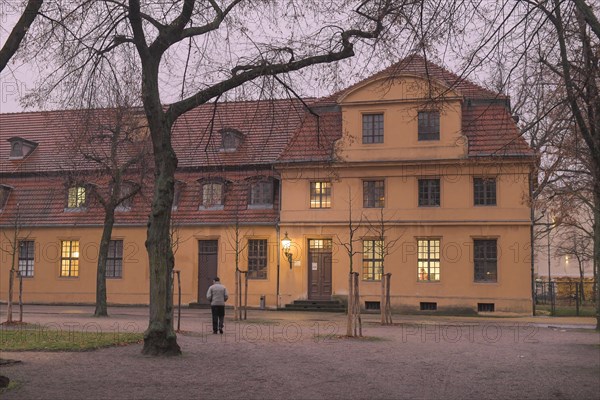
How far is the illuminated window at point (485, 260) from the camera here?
3275 centimetres

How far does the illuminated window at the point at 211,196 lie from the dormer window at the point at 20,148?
11.1 meters

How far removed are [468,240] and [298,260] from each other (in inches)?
313

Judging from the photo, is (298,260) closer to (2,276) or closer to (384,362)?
(2,276)

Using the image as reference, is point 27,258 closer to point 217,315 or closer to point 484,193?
point 217,315

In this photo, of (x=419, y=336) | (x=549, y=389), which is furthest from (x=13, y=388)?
(x=419, y=336)

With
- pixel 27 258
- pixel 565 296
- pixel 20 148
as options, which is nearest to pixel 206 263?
pixel 27 258

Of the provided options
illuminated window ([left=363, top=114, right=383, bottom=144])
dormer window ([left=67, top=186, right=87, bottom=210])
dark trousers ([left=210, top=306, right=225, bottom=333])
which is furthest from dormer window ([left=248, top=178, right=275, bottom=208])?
dark trousers ([left=210, top=306, right=225, bottom=333])

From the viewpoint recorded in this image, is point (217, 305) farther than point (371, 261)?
No

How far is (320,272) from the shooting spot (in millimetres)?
34812

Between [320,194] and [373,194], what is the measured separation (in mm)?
2537

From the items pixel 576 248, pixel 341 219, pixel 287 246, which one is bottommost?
pixel 287 246

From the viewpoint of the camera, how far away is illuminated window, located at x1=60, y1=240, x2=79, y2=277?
37844 millimetres

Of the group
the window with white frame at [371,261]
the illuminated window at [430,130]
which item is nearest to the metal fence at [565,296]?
the window with white frame at [371,261]

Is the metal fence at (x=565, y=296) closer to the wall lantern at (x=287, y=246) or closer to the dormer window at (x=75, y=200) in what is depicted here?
the wall lantern at (x=287, y=246)
